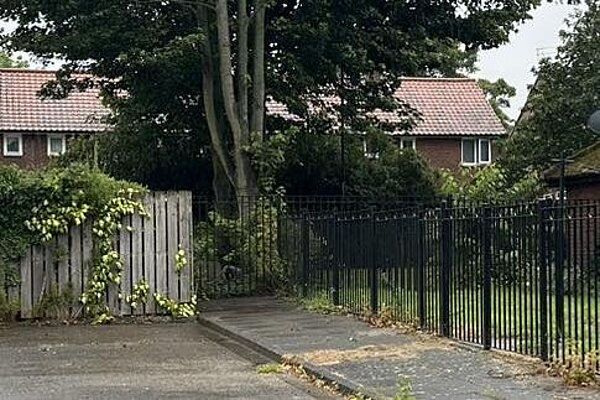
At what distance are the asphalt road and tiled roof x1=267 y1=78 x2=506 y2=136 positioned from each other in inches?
1223

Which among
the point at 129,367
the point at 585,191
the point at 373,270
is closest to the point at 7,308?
the point at 129,367

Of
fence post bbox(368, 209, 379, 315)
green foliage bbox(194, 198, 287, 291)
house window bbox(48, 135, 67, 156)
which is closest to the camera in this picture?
fence post bbox(368, 209, 379, 315)

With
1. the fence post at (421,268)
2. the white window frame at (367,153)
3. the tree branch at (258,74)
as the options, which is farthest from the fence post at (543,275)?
the white window frame at (367,153)

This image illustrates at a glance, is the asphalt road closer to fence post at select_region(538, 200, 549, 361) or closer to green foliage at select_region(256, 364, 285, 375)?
green foliage at select_region(256, 364, 285, 375)

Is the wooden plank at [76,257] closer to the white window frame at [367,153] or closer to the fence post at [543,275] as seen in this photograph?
the fence post at [543,275]

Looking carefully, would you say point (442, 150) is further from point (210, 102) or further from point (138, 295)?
point (138, 295)

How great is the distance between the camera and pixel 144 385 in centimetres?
1187

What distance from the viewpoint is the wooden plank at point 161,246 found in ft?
65.2

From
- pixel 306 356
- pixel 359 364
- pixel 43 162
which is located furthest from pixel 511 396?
pixel 43 162

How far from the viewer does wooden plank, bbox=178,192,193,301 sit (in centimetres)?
1991

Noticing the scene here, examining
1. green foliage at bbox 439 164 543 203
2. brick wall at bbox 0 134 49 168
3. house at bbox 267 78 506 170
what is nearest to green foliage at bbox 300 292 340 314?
green foliage at bbox 439 164 543 203

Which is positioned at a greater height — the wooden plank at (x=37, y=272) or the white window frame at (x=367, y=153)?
the white window frame at (x=367, y=153)

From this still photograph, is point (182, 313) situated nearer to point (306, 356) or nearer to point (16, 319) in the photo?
point (16, 319)

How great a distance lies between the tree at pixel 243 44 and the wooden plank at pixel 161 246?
419cm
